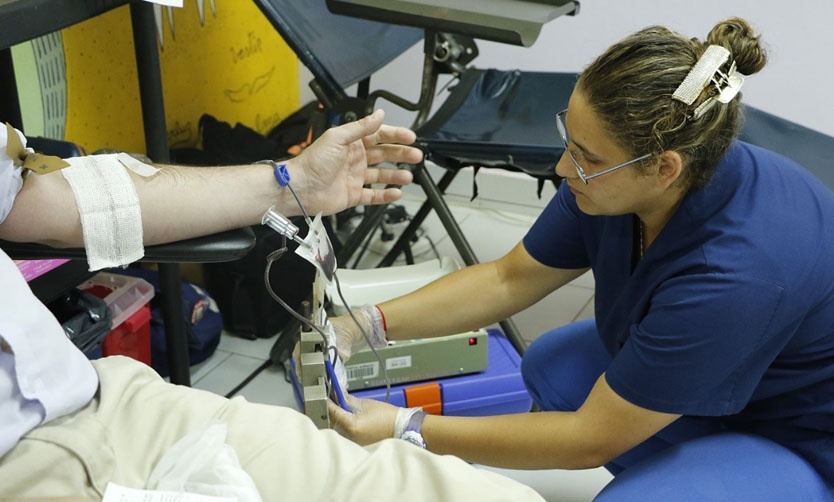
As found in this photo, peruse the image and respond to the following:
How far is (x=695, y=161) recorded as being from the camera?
3.78 ft

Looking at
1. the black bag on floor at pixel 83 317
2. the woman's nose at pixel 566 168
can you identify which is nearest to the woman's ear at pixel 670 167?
the woman's nose at pixel 566 168

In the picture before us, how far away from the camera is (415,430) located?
4.20 feet

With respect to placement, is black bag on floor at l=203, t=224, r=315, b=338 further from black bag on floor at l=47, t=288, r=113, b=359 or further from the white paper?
the white paper

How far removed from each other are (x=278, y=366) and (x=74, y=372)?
1258 millimetres

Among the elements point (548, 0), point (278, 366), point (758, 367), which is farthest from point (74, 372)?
point (548, 0)

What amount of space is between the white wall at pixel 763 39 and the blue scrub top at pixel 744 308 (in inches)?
57.8

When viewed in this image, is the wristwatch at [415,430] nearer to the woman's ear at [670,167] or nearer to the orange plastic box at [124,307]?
the woman's ear at [670,167]

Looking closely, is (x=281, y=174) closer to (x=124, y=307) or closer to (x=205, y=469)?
(x=205, y=469)

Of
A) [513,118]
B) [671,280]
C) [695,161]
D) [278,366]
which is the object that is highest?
[695,161]

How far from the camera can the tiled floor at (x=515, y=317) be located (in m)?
→ 1.79

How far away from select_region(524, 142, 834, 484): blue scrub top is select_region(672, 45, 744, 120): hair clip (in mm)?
115

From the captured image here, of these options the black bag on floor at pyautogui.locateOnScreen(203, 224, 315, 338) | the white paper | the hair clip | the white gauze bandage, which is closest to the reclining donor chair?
the black bag on floor at pyautogui.locateOnScreen(203, 224, 315, 338)

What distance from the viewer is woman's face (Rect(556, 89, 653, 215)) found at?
1.17 m

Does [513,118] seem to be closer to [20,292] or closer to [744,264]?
[744,264]
